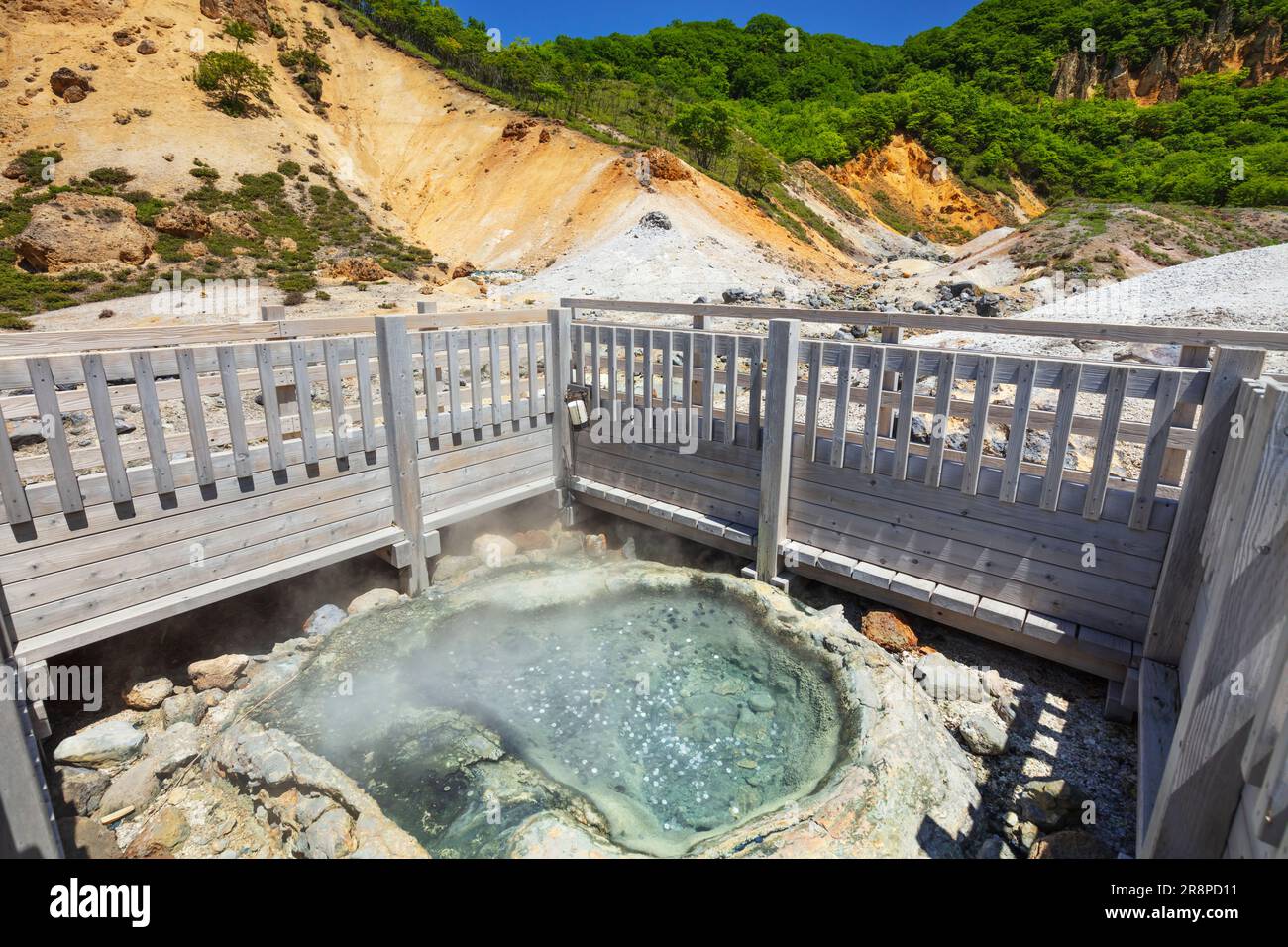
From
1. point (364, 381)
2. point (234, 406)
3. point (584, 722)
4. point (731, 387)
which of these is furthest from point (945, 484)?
point (234, 406)

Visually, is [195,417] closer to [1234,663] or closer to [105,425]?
[105,425]

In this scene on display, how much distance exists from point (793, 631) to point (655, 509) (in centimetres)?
186

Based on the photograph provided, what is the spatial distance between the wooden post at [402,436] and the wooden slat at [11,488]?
212 centimetres

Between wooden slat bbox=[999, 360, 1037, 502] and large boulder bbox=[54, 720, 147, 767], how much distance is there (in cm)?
535

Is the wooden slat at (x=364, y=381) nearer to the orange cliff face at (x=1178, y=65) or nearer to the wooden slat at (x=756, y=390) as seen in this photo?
the wooden slat at (x=756, y=390)

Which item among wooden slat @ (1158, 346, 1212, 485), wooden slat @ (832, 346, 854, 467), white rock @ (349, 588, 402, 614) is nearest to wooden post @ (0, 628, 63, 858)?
white rock @ (349, 588, 402, 614)

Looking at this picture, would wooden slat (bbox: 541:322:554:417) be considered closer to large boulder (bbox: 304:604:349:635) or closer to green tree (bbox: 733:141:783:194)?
large boulder (bbox: 304:604:349:635)

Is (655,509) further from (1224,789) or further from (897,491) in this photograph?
(1224,789)

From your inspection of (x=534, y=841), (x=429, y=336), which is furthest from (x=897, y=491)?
(x=429, y=336)

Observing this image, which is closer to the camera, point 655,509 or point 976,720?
point 976,720

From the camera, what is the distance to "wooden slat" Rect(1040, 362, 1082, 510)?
3662 millimetres

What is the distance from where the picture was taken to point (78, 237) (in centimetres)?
2170

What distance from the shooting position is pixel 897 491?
4531 mm

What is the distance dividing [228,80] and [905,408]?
4037 centimetres
